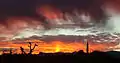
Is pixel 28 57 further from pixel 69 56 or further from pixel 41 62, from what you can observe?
pixel 69 56

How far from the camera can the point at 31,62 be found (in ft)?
111

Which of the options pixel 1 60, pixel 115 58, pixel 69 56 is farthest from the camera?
pixel 1 60

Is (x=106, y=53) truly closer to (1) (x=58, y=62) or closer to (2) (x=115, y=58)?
(2) (x=115, y=58)

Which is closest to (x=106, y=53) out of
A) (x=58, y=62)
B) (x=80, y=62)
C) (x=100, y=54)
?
(x=100, y=54)

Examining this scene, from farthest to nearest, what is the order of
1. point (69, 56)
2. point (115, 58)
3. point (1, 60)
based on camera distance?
1. point (1, 60)
2. point (69, 56)
3. point (115, 58)

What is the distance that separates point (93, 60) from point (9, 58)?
983 centimetres

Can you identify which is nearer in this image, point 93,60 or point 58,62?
point 93,60

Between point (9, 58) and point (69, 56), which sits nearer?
point (69, 56)

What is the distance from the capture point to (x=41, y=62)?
3334 centimetres

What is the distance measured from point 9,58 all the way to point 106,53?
433 inches

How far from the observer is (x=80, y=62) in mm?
31391

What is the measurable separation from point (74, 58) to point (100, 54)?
2.73 meters

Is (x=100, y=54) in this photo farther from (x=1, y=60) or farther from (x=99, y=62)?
(x=1, y=60)

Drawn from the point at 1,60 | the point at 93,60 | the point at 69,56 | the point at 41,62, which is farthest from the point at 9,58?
the point at 93,60
